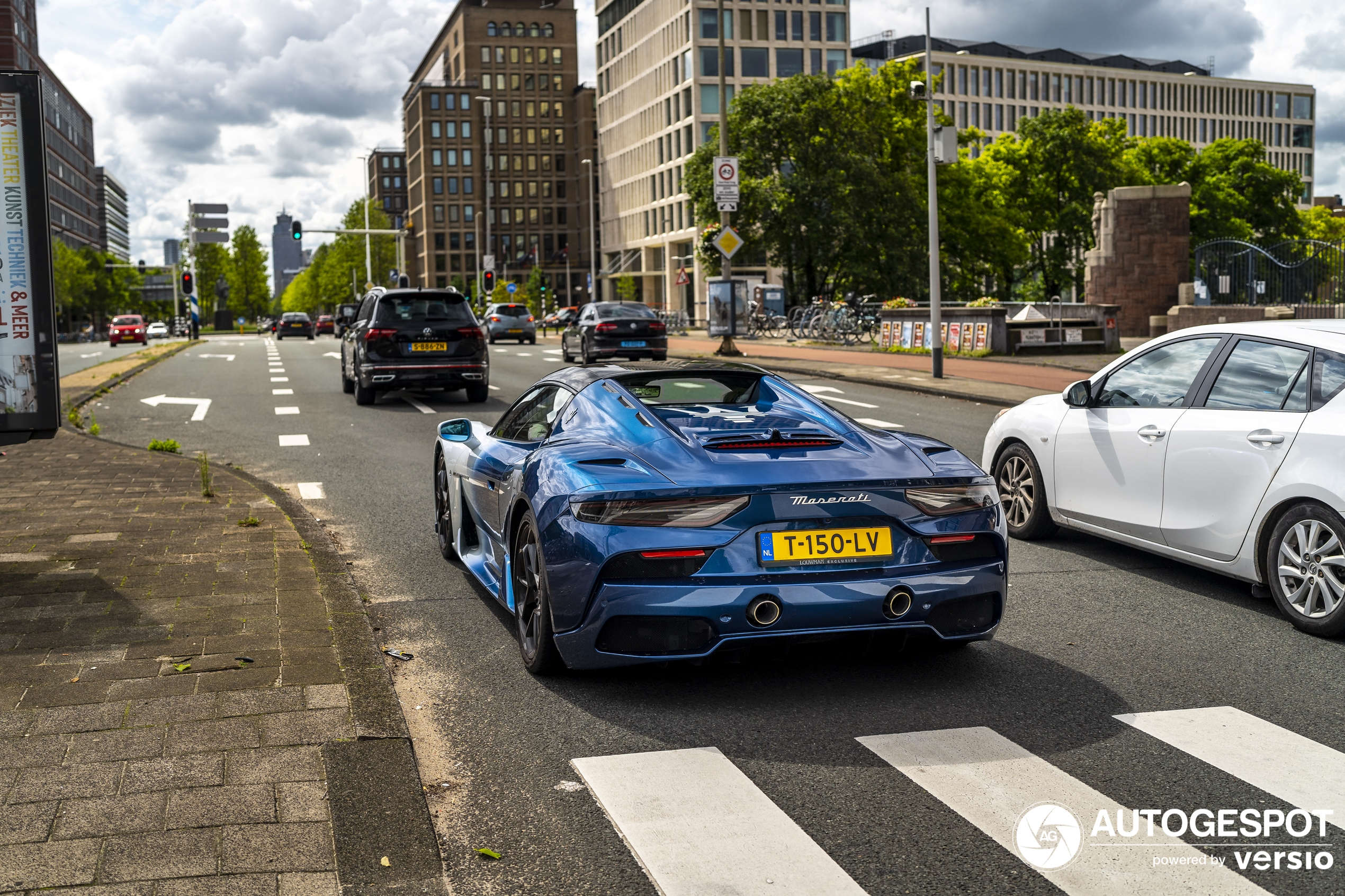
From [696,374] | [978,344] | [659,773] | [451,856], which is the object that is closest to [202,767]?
[451,856]

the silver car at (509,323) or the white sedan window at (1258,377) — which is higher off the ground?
the silver car at (509,323)

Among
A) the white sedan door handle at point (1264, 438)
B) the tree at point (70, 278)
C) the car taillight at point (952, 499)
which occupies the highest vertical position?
the tree at point (70, 278)

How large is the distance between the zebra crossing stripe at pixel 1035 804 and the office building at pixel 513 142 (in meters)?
137

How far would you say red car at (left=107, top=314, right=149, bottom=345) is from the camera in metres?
67.8

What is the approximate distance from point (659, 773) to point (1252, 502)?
136 inches

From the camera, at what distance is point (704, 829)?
11.9ft

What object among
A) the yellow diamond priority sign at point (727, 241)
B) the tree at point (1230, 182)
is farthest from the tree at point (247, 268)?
the yellow diamond priority sign at point (727, 241)

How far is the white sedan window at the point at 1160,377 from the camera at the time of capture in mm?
6801

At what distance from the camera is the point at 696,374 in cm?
594

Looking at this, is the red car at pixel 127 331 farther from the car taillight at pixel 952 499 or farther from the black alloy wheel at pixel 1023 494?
the car taillight at pixel 952 499

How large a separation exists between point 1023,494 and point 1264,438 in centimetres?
226

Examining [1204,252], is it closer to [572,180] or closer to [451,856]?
[451,856]

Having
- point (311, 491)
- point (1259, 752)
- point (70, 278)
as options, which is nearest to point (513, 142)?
point (70, 278)

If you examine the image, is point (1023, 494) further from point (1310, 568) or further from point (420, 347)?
point (420, 347)
